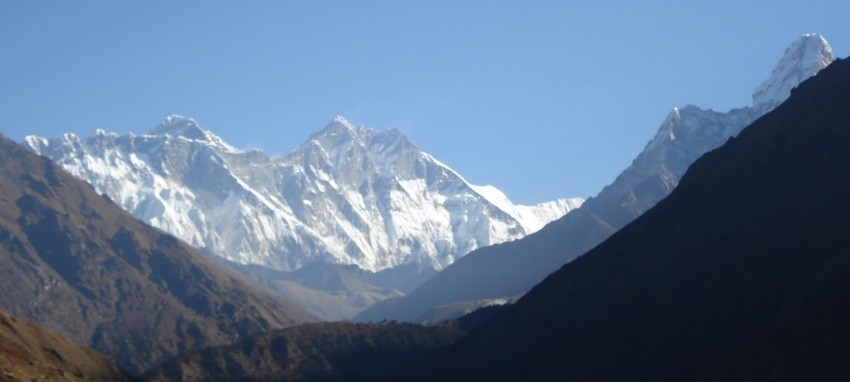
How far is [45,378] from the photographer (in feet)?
426

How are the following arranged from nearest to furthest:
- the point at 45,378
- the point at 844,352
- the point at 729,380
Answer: the point at 45,378, the point at 844,352, the point at 729,380

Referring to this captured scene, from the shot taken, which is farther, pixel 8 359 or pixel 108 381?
pixel 108 381

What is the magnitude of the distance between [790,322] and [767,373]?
11.5 meters

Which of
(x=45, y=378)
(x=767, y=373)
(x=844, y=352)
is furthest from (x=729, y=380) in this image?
(x=45, y=378)

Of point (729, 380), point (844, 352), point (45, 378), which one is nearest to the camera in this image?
point (45, 378)

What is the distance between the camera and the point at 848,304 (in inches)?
7574

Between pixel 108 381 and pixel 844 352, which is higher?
pixel 108 381

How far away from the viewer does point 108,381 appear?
194 m

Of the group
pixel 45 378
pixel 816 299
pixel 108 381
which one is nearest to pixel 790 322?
pixel 816 299

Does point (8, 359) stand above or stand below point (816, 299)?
above

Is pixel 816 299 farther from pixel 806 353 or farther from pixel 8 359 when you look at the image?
pixel 8 359

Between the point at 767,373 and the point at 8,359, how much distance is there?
111569 mm

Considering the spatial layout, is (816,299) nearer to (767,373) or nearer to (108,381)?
(767,373)

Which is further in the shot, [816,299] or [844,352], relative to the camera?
[816,299]
